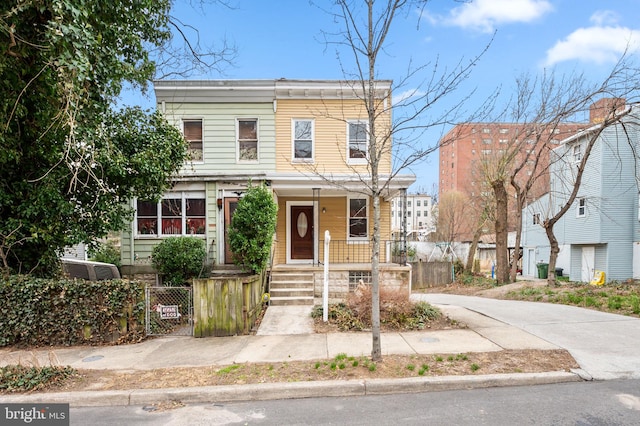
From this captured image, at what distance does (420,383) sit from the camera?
436 centimetres

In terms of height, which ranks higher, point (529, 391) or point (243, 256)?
point (243, 256)

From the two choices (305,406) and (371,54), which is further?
(371,54)

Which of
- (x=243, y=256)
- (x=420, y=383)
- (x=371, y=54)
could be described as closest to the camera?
(x=420, y=383)

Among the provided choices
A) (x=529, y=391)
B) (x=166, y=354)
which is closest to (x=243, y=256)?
(x=166, y=354)

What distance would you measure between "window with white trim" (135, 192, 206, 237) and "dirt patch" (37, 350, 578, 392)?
6489 mm

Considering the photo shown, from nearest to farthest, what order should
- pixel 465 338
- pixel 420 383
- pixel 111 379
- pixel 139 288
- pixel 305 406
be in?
pixel 305 406 → pixel 420 383 → pixel 111 379 → pixel 465 338 → pixel 139 288

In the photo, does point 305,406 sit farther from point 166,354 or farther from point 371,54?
point 371,54

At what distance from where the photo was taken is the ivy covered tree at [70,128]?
17.7 ft

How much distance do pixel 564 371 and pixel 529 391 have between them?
0.79m

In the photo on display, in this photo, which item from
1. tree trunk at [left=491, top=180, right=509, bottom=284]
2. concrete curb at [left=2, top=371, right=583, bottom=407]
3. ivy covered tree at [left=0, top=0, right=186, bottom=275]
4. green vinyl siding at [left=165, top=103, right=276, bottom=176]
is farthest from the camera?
tree trunk at [left=491, top=180, right=509, bottom=284]

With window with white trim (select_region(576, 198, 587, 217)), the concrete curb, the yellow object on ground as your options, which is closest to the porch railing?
the concrete curb

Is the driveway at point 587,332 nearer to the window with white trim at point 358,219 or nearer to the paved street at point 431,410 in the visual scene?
the paved street at point 431,410

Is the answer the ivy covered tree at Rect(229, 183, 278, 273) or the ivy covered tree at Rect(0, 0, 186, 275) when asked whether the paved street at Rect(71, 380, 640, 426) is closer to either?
the ivy covered tree at Rect(0, 0, 186, 275)

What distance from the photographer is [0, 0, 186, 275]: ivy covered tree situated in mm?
5395
